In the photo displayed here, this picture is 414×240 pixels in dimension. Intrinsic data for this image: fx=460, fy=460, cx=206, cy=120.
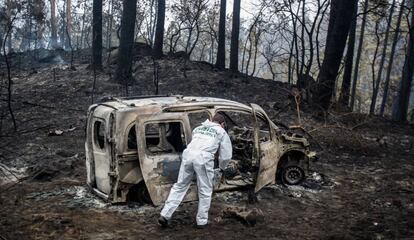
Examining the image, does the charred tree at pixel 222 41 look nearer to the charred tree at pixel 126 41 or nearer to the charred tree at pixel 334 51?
the charred tree at pixel 126 41

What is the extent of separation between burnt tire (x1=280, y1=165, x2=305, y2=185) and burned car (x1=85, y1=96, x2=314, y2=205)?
38cm

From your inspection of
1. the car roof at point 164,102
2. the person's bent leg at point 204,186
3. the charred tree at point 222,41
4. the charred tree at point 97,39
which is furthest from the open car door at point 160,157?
the charred tree at point 222,41

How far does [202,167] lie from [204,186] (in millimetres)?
285

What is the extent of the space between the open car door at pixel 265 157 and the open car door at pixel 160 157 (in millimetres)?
1340

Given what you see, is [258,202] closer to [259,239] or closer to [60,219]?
[259,239]

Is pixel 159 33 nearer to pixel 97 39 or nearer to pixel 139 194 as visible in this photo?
pixel 97 39

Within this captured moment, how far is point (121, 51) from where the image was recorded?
1786 cm

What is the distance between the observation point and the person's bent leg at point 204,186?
261 inches

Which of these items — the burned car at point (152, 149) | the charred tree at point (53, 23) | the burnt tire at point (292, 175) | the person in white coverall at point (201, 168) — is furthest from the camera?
the charred tree at point (53, 23)

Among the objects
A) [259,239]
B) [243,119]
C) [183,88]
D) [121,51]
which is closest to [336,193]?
[259,239]

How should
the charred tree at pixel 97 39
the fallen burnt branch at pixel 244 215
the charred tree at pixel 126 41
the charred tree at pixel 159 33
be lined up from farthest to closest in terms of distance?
1. the charred tree at pixel 159 33
2. the charred tree at pixel 97 39
3. the charred tree at pixel 126 41
4. the fallen burnt branch at pixel 244 215

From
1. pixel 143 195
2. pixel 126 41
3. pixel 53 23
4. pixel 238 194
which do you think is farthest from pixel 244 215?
pixel 53 23

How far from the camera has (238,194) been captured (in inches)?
326

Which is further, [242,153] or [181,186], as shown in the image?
[242,153]
